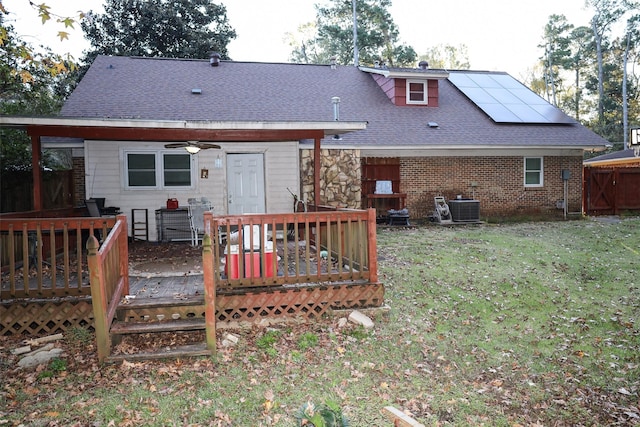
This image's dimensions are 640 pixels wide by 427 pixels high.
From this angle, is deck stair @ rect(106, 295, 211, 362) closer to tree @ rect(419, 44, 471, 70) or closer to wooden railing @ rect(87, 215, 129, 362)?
wooden railing @ rect(87, 215, 129, 362)

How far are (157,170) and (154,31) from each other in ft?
48.5

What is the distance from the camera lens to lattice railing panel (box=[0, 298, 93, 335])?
5.35 m

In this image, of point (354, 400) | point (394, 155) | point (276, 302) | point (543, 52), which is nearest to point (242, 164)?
point (394, 155)

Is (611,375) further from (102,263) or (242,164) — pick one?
(242,164)

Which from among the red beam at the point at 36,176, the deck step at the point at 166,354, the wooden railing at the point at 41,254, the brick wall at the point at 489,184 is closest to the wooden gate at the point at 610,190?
the brick wall at the point at 489,184

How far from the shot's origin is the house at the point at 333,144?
11828mm

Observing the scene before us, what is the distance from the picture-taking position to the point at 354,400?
4289 mm

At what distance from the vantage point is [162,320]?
5.42 metres

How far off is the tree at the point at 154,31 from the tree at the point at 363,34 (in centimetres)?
931

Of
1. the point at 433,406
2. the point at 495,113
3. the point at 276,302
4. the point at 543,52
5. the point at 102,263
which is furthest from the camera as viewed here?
the point at 543,52

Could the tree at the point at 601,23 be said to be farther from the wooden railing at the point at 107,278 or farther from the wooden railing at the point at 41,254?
the wooden railing at the point at 41,254

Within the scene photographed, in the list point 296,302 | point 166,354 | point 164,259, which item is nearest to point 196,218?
point 164,259

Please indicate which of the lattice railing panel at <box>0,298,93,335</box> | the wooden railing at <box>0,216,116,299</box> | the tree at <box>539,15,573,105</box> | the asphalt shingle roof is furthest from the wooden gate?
the tree at <box>539,15,573,105</box>

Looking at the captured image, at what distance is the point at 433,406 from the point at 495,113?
13.4 metres
